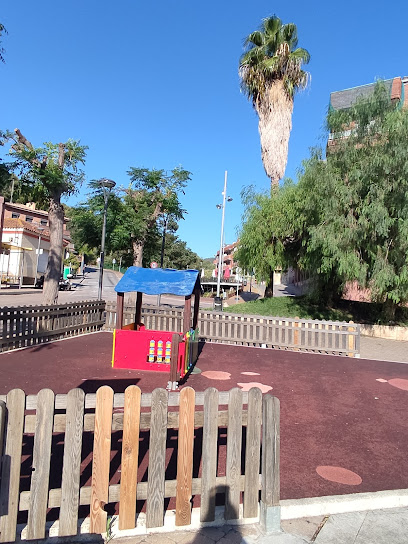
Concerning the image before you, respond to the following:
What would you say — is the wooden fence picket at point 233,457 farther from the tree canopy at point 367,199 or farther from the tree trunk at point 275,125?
the tree trunk at point 275,125

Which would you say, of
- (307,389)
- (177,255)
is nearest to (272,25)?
(307,389)

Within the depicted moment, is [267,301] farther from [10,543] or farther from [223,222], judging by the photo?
[10,543]

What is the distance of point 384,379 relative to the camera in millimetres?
8289

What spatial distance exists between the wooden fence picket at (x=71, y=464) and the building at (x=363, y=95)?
54.8 ft

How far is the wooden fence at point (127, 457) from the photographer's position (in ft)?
7.96

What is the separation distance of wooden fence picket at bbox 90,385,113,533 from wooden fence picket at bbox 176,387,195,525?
520 mm

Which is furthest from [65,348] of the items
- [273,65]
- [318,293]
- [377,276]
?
[273,65]

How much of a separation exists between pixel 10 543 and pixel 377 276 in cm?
1399

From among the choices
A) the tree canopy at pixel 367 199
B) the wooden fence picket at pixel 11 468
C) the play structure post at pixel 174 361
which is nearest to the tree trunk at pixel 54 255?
the play structure post at pixel 174 361

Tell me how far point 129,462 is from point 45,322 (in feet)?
29.5

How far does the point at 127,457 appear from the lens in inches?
103

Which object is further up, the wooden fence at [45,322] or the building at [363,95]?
the building at [363,95]

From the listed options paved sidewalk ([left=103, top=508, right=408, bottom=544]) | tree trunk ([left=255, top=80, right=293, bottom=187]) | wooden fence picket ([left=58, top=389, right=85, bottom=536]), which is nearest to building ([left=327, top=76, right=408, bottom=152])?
tree trunk ([left=255, top=80, right=293, bottom=187])

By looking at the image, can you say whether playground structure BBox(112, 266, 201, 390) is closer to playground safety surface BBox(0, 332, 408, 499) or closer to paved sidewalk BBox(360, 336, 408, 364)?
playground safety surface BBox(0, 332, 408, 499)
